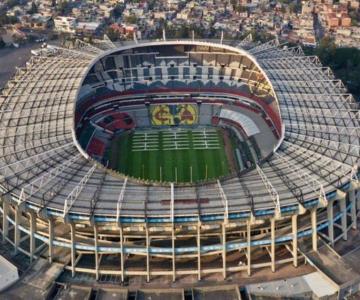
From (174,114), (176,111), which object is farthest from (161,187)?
(176,111)

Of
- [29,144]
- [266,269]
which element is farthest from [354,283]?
[29,144]

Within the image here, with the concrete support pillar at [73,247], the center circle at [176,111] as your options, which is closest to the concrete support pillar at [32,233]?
the concrete support pillar at [73,247]

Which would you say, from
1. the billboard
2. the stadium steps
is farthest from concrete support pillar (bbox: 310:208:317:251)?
the billboard

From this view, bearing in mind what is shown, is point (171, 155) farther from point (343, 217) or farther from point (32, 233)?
point (343, 217)

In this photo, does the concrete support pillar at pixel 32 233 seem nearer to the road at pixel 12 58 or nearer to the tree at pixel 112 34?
the road at pixel 12 58

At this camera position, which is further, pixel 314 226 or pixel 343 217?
pixel 343 217

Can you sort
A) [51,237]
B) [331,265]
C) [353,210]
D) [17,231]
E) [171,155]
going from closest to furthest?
[331,265] < [51,237] < [17,231] < [353,210] < [171,155]

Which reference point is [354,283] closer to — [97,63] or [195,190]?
[195,190]

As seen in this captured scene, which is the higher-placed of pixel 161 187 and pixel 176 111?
pixel 161 187

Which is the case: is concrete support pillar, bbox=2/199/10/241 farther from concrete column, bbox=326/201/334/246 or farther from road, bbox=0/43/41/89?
road, bbox=0/43/41/89
